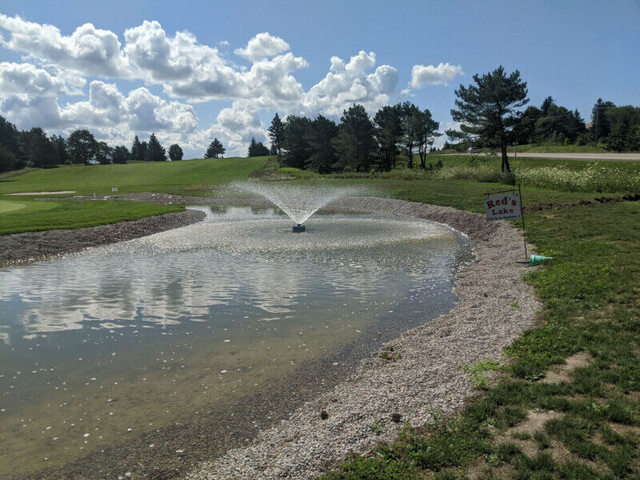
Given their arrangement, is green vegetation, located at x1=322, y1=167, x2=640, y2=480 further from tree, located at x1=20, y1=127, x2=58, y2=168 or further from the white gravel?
tree, located at x1=20, y1=127, x2=58, y2=168

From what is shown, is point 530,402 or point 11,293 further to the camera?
point 11,293

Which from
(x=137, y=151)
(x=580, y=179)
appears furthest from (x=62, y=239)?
(x=137, y=151)

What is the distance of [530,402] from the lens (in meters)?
6.46

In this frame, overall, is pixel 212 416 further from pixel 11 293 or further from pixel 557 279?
pixel 11 293

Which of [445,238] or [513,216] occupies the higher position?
[513,216]

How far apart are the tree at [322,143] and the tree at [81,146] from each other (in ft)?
358

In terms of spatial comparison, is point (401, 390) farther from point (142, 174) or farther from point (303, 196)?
point (142, 174)

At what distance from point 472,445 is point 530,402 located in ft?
4.84

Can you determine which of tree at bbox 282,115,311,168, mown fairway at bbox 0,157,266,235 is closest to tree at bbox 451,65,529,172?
mown fairway at bbox 0,157,266,235

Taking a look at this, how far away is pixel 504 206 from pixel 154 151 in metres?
196

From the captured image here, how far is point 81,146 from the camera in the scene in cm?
17338

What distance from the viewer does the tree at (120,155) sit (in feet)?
579

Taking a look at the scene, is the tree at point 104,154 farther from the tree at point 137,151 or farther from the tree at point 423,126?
the tree at point 423,126

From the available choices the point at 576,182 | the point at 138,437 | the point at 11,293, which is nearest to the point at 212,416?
the point at 138,437
